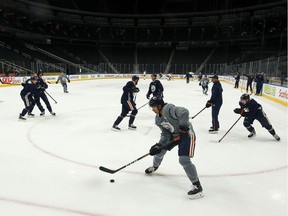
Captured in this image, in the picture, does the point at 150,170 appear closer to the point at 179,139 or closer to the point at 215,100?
the point at 179,139

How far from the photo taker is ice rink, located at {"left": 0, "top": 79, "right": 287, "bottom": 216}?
304 cm

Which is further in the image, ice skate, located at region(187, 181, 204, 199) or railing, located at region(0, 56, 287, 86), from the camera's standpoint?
railing, located at region(0, 56, 287, 86)

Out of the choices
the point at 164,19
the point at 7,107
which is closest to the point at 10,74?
the point at 7,107

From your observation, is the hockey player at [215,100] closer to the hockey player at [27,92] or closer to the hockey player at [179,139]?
the hockey player at [179,139]

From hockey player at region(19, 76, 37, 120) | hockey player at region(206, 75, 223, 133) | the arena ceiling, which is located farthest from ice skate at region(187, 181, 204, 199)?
the arena ceiling

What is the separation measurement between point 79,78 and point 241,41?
1018 inches

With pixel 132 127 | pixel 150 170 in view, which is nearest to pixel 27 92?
pixel 132 127

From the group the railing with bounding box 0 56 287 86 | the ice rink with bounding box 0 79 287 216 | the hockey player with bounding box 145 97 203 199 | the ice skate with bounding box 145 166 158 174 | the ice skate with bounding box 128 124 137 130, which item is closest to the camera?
the ice rink with bounding box 0 79 287 216

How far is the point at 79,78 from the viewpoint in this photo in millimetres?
27891

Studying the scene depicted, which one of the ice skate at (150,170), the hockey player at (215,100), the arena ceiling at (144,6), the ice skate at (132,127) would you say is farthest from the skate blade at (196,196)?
the arena ceiling at (144,6)

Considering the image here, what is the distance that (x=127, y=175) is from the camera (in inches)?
154

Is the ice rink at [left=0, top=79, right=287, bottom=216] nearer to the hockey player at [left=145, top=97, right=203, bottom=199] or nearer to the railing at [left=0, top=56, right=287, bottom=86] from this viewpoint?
the hockey player at [left=145, top=97, right=203, bottom=199]

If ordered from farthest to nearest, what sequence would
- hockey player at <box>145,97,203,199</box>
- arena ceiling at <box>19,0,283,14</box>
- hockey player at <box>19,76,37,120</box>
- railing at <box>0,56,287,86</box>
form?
arena ceiling at <box>19,0,283,14</box> < railing at <box>0,56,287,86</box> < hockey player at <box>19,76,37,120</box> < hockey player at <box>145,97,203,199</box>

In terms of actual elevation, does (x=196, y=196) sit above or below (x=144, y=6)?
below
